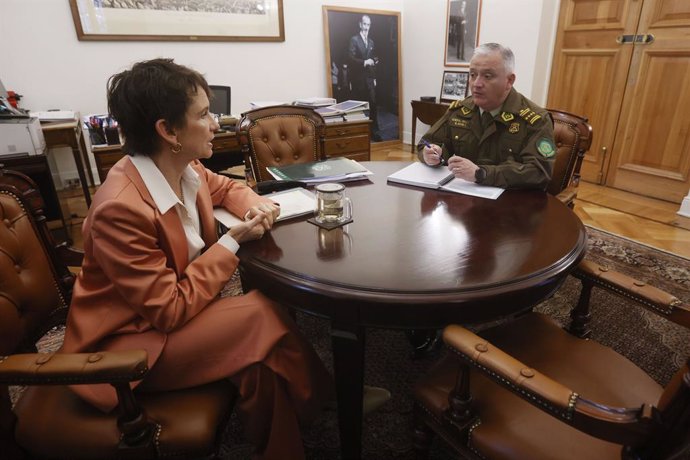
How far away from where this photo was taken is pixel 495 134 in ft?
5.66

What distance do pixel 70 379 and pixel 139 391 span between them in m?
0.19

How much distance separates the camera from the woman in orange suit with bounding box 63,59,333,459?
90cm

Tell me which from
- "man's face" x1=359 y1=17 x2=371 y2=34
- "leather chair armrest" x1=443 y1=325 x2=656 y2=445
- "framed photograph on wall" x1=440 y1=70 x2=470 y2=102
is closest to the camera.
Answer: "leather chair armrest" x1=443 y1=325 x2=656 y2=445

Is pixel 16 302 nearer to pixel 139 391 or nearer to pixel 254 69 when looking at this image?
pixel 139 391

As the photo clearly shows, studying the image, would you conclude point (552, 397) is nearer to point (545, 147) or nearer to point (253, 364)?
point (253, 364)

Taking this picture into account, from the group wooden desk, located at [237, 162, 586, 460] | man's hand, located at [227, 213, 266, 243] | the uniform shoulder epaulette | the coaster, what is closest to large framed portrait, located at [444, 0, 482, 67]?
the uniform shoulder epaulette

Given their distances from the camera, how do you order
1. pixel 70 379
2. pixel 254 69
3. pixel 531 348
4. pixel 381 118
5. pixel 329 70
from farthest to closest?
pixel 381 118
pixel 329 70
pixel 254 69
pixel 531 348
pixel 70 379

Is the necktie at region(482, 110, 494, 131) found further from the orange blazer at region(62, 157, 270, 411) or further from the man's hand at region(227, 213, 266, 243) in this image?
the orange blazer at region(62, 157, 270, 411)

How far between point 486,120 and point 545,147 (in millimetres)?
306

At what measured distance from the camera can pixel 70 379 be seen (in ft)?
2.57

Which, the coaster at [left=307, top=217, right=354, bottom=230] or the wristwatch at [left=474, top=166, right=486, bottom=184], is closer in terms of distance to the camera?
the coaster at [left=307, top=217, right=354, bottom=230]

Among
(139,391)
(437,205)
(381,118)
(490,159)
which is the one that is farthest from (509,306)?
(381,118)

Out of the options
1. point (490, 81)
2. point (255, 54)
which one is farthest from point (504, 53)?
point (255, 54)

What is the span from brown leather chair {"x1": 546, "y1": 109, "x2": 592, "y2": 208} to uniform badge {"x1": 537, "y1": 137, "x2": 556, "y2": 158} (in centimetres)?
25
